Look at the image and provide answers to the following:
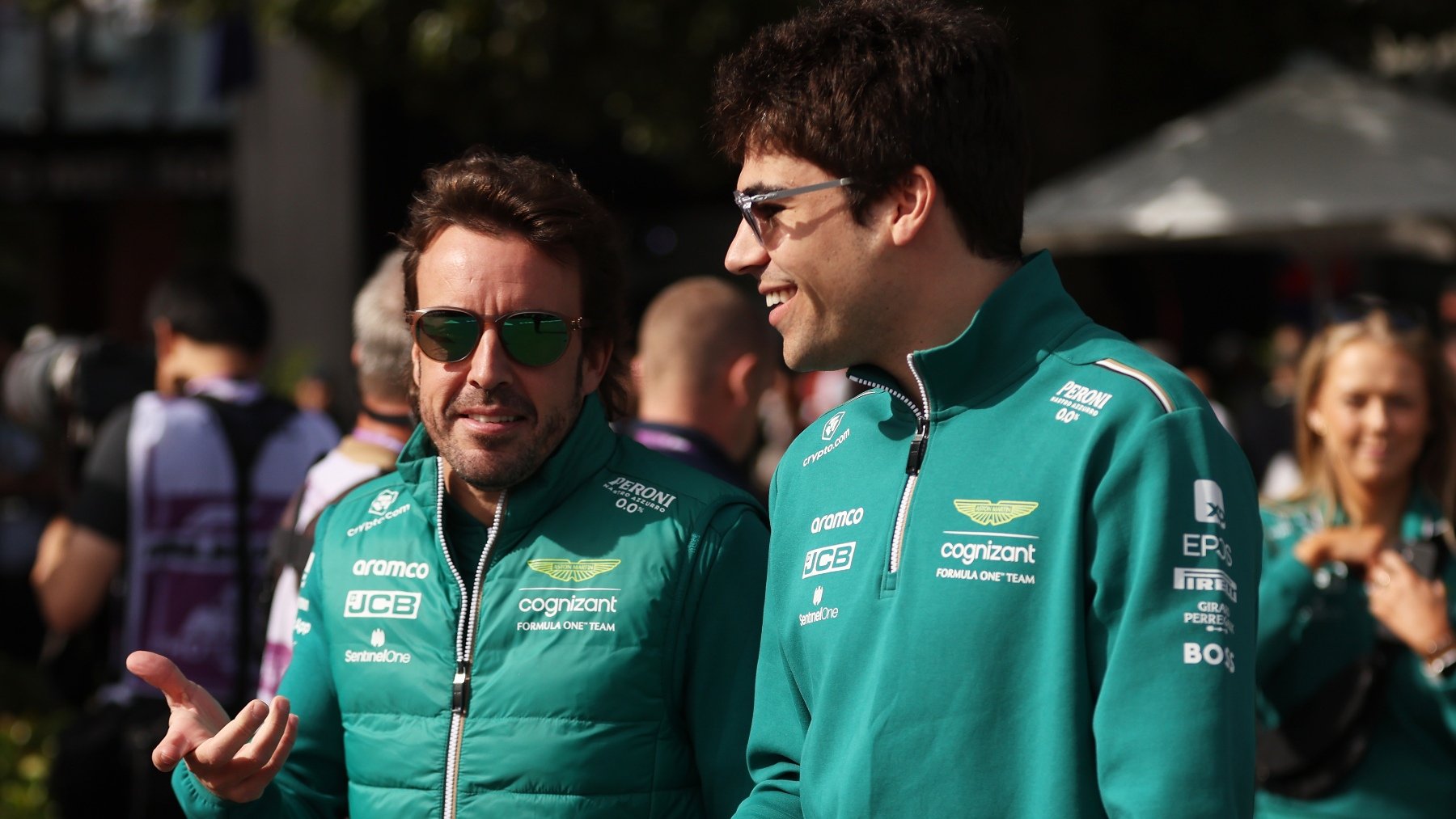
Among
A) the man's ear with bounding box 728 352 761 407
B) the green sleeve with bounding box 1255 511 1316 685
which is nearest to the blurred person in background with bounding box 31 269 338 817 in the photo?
the man's ear with bounding box 728 352 761 407

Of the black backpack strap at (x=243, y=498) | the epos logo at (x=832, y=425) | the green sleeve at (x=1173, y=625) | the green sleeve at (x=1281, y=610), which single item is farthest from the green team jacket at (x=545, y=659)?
the black backpack strap at (x=243, y=498)

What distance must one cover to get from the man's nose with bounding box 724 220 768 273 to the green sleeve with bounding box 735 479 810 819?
1.36 feet

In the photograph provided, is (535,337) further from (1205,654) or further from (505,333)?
(1205,654)

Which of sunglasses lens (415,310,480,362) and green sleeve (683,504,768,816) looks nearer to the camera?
green sleeve (683,504,768,816)

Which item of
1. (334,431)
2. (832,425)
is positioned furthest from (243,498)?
(832,425)

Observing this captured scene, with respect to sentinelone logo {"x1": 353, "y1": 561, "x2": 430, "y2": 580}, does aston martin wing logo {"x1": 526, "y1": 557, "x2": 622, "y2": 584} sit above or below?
above

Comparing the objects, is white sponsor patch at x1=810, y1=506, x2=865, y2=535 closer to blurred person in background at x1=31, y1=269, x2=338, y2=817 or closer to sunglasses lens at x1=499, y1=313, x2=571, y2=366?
sunglasses lens at x1=499, y1=313, x2=571, y2=366

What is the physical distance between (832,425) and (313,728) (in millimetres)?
1069

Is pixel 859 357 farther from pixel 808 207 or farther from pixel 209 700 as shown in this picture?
pixel 209 700

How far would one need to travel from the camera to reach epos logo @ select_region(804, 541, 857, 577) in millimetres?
2084

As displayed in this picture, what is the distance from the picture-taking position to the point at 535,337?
2.66 metres

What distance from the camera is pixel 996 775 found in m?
1.88

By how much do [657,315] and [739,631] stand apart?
2208 mm

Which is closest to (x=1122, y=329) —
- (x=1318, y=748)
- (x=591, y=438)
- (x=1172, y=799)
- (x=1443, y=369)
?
(x=1443, y=369)
